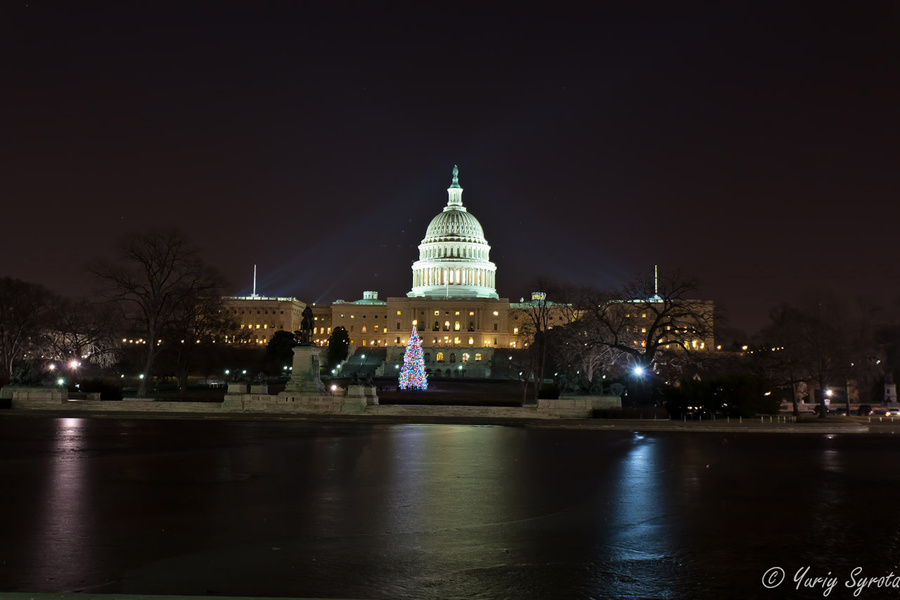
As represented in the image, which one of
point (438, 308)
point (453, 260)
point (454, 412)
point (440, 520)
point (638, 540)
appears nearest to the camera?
point (638, 540)

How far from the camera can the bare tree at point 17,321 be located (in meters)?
61.4

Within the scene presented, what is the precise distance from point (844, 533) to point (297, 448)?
48.0 feet

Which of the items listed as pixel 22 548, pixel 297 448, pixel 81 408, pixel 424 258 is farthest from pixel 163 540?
pixel 424 258

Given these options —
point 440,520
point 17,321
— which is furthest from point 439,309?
point 440,520

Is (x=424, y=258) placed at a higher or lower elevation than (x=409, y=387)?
higher

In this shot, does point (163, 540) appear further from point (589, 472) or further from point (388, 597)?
point (589, 472)

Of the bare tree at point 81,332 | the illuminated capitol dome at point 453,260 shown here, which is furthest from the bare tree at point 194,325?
the illuminated capitol dome at point 453,260

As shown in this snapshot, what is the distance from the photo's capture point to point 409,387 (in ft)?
209

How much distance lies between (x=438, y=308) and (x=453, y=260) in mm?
11584

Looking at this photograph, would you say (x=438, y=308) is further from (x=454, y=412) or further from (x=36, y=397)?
(x=454, y=412)

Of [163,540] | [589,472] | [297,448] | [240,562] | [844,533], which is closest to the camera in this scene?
[240,562]

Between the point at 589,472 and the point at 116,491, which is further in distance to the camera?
the point at 589,472

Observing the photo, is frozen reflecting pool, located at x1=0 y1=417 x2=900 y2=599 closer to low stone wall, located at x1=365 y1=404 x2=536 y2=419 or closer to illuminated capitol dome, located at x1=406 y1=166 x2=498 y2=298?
low stone wall, located at x1=365 y1=404 x2=536 y2=419

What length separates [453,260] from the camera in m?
157
